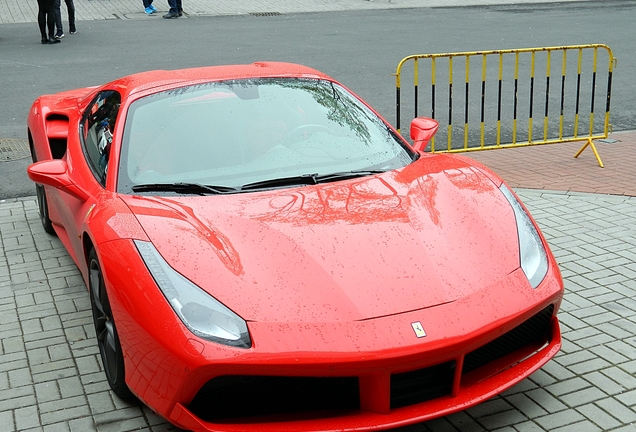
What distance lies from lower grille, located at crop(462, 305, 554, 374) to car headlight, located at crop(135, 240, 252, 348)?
958mm

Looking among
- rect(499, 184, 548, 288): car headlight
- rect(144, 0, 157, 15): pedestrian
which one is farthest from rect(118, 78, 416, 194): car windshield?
rect(144, 0, 157, 15): pedestrian

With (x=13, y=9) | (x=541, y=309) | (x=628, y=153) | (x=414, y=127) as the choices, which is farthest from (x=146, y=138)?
(x=13, y=9)

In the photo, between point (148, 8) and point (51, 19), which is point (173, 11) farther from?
point (51, 19)

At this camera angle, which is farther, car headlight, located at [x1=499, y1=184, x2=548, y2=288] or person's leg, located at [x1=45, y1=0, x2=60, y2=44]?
person's leg, located at [x1=45, y1=0, x2=60, y2=44]

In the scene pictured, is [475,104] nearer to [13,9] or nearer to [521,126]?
[521,126]

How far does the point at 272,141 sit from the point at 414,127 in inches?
41.1

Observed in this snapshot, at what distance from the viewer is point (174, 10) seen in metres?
20.9

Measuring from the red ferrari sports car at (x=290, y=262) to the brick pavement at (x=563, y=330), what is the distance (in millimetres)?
298

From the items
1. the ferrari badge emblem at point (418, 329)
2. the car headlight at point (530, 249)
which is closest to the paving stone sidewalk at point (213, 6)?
the car headlight at point (530, 249)

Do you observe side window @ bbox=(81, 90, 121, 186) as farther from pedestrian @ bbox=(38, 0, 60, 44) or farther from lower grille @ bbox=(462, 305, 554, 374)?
pedestrian @ bbox=(38, 0, 60, 44)

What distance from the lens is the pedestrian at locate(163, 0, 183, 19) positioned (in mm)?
20691

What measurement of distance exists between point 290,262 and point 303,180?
810 millimetres

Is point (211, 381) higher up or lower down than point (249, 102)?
lower down

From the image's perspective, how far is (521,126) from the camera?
31.1 feet
